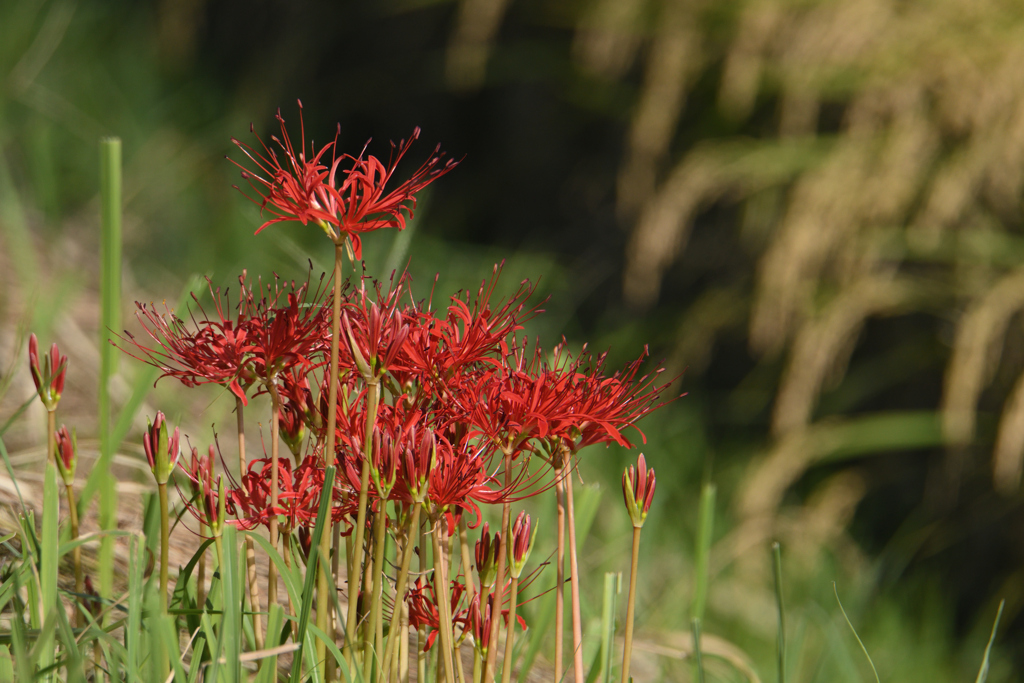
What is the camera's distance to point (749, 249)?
1.85 meters

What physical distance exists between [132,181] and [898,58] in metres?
1.61

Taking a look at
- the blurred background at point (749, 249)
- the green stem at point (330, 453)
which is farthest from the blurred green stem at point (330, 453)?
the blurred background at point (749, 249)

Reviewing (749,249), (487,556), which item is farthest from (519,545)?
(749,249)

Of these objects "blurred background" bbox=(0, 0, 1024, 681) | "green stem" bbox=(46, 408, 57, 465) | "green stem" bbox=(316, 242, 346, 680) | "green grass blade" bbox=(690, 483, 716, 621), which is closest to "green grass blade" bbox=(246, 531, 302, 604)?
"green stem" bbox=(316, 242, 346, 680)

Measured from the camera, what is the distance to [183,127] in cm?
214

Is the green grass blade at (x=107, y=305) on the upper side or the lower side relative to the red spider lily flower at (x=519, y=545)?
upper

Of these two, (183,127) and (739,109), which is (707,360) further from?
(183,127)

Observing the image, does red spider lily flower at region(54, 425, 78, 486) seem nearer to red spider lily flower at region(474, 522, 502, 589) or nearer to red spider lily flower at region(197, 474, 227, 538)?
red spider lily flower at region(197, 474, 227, 538)

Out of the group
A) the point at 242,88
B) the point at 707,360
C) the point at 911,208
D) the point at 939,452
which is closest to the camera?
the point at 911,208

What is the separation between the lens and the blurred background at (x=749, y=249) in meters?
1.43

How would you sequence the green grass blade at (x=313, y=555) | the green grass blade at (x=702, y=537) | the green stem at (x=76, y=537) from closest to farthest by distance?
the green grass blade at (x=313, y=555), the green stem at (x=76, y=537), the green grass blade at (x=702, y=537)

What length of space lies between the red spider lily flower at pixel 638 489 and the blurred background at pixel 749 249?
0.61 m

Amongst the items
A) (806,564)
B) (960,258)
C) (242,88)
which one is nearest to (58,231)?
(242,88)

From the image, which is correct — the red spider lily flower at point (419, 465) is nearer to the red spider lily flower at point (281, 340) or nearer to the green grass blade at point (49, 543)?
the red spider lily flower at point (281, 340)
